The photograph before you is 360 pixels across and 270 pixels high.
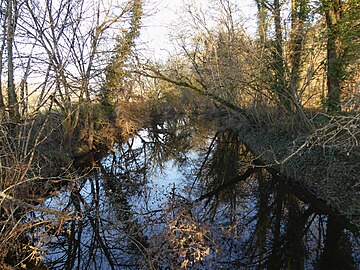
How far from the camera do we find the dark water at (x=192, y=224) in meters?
4.75

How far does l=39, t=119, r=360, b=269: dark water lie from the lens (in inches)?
187

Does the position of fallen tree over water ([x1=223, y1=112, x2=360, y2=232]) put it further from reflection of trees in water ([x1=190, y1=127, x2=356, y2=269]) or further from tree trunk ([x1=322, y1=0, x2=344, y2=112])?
tree trunk ([x1=322, y1=0, x2=344, y2=112])

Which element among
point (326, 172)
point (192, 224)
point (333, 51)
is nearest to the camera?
point (192, 224)

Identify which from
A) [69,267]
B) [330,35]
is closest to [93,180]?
[69,267]

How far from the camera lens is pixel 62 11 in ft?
30.2

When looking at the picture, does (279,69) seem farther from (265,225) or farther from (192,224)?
(192,224)

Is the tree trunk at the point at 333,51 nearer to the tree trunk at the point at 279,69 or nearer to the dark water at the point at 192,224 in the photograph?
the tree trunk at the point at 279,69

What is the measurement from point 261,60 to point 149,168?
236 inches

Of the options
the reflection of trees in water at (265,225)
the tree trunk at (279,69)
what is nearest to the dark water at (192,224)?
the reflection of trees in water at (265,225)

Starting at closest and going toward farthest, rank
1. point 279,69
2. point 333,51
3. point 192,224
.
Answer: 1. point 192,224
2. point 333,51
3. point 279,69

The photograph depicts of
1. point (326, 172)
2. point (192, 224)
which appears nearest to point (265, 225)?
point (326, 172)

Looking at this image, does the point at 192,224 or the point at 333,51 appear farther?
the point at 333,51

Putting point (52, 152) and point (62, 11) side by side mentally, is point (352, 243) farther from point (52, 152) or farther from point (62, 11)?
point (62, 11)

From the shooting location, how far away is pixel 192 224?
4.77 meters
